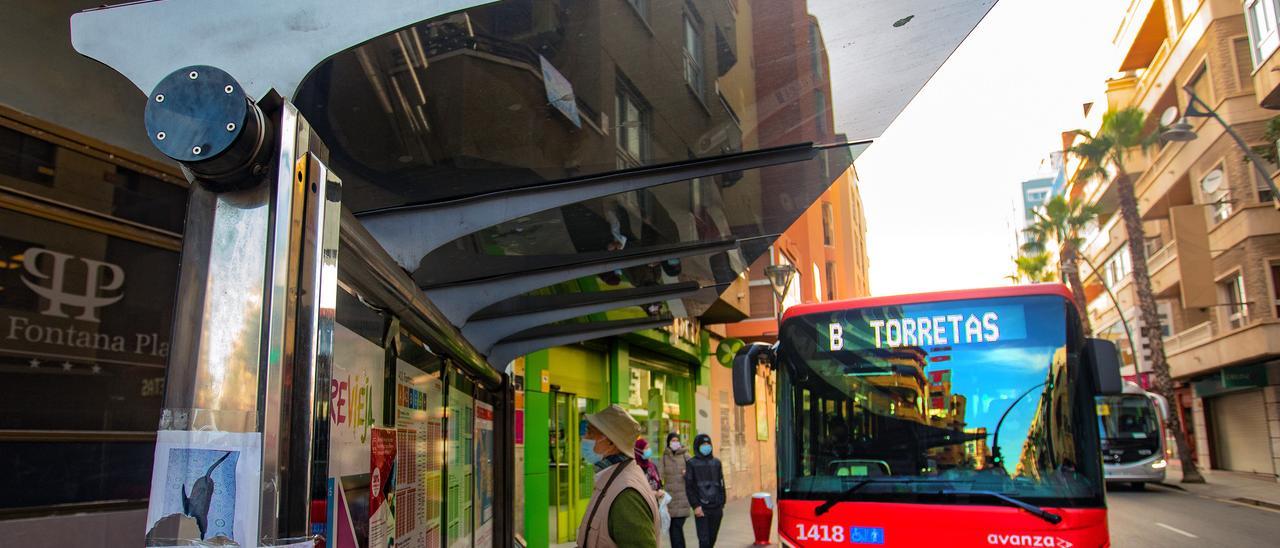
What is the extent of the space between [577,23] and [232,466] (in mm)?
3012

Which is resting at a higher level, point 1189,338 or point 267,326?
point 1189,338

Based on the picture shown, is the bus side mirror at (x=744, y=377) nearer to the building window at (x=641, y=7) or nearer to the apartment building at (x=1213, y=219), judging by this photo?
the building window at (x=641, y=7)

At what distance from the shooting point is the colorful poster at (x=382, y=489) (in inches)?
121

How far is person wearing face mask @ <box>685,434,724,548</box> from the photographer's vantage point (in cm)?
1178

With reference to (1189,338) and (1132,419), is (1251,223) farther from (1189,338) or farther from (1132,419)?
(1189,338)

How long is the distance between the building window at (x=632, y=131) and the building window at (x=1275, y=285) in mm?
30068

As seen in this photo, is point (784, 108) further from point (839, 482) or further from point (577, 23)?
point (839, 482)

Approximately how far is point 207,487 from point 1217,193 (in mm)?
36663

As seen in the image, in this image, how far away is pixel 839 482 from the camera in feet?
20.5

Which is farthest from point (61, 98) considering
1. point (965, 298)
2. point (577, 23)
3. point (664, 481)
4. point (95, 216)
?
point (664, 481)

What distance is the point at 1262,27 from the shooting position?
85.5ft

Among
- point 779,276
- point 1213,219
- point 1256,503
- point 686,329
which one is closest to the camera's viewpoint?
point 779,276

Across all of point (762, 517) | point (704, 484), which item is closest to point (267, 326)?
point (704, 484)

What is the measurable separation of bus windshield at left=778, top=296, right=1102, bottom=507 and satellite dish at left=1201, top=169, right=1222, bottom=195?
30.3 m
